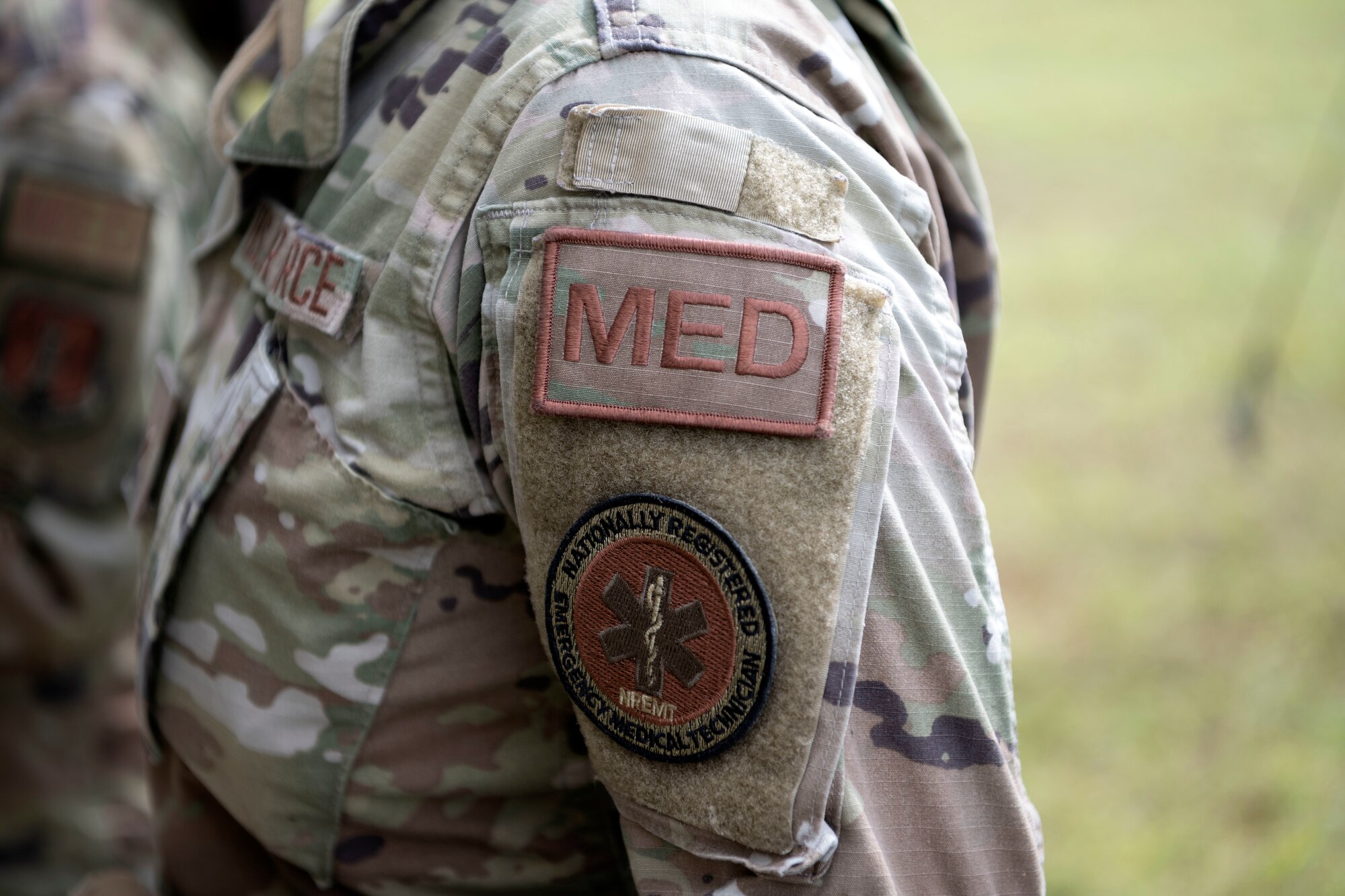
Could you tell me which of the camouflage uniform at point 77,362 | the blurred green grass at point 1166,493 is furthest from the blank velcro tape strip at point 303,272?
the blurred green grass at point 1166,493

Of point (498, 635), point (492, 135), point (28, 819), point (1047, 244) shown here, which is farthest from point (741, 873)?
point (1047, 244)

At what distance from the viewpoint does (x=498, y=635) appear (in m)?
0.92

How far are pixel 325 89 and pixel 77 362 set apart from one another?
47.8 inches

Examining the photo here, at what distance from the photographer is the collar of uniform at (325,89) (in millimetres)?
941

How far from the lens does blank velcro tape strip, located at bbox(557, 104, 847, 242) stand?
738 millimetres

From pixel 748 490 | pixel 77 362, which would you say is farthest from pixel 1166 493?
pixel 748 490

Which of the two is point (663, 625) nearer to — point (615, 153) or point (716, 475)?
point (716, 475)

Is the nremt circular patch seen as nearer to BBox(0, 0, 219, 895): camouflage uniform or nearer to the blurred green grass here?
BBox(0, 0, 219, 895): camouflage uniform

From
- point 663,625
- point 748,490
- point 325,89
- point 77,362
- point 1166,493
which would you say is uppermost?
point 325,89

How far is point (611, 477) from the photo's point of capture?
74 centimetres

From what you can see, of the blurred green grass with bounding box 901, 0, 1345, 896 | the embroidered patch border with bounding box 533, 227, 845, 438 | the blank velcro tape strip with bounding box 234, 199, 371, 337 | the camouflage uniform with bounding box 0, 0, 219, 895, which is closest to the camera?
the embroidered patch border with bounding box 533, 227, 845, 438

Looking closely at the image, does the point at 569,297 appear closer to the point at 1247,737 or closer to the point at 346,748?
the point at 346,748

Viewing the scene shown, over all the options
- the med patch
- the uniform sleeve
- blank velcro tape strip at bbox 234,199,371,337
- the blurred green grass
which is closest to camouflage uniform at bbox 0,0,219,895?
the med patch

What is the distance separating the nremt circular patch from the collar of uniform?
1.50 ft
